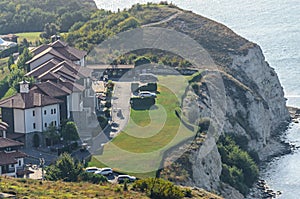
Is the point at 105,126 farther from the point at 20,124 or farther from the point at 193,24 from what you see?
the point at 193,24

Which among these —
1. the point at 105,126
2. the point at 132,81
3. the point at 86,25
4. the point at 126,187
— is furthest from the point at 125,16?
the point at 126,187

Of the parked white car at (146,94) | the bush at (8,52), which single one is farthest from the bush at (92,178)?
the bush at (8,52)

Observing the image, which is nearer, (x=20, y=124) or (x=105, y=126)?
(x=20, y=124)

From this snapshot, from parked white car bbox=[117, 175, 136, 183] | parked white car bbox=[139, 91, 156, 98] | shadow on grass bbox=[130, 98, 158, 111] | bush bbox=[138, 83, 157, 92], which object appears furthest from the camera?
Result: bush bbox=[138, 83, 157, 92]

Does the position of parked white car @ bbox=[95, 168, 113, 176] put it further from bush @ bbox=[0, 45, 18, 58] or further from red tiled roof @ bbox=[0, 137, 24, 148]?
bush @ bbox=[0, 45, 18, 58]

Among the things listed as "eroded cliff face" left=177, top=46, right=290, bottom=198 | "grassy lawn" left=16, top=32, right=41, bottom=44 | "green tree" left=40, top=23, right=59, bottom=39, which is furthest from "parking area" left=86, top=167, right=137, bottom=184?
"green tree" left=40, top=23, right=59, bottom=39

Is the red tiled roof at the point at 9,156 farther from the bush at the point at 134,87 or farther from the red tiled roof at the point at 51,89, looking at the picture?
the bush at the point at 134,87
